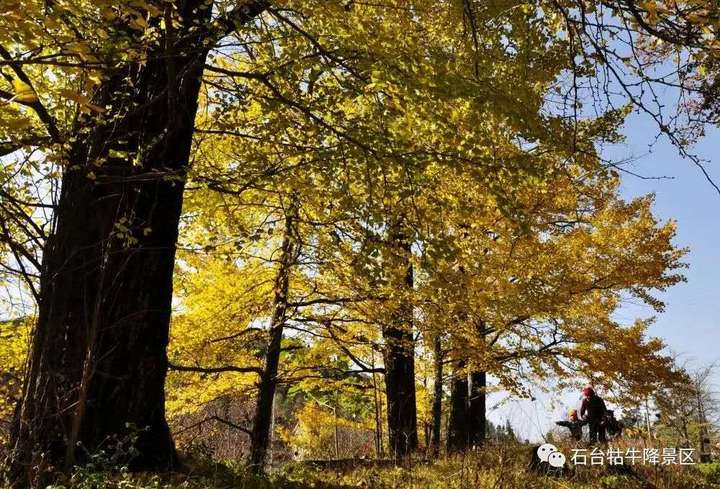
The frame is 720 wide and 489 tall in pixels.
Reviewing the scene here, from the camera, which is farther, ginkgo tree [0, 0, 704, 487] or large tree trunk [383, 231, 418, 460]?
large tree trunk [383, 231, 418, 460]

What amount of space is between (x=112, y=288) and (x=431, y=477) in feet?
11.6

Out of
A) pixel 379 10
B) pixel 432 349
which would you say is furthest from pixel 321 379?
pixel 379 10

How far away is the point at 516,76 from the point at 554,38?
465mm

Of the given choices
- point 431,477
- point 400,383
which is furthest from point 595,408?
point 431,477

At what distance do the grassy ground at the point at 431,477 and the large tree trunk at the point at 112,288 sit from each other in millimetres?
293

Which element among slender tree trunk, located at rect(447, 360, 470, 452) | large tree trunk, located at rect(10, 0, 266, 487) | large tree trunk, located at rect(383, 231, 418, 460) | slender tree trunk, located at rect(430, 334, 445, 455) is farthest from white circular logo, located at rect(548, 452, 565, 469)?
slender tree trunk, located at rect(447, 360, 470, 452)

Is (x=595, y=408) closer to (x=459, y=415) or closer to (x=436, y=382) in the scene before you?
(x=459, y=415)

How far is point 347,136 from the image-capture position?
429 cm

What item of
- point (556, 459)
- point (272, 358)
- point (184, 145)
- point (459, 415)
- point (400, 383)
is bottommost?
point (556, 459)

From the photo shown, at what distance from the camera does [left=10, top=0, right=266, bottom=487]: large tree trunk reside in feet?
11.8

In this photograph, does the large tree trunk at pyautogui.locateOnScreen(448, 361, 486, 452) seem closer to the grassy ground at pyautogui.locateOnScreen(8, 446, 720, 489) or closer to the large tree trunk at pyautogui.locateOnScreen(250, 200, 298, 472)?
the large tree trunk at pyautogui.locateOnScreen(250, 200, 298, 472)

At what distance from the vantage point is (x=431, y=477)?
5488 millimetres

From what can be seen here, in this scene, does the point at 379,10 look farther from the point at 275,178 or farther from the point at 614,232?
the point at 614,232

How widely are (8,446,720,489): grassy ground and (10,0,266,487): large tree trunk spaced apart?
0.29 meters
